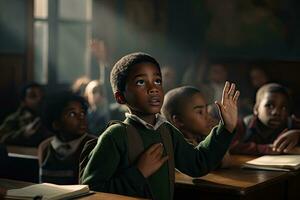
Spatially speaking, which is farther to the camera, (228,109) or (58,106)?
(58,106)

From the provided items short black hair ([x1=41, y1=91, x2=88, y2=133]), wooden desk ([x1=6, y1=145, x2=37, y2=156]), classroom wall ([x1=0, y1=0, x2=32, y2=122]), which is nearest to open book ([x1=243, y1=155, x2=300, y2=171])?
short black hair ([x1=41, y1=91, x2=88, y2=133])

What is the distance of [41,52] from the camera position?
740 centimetres

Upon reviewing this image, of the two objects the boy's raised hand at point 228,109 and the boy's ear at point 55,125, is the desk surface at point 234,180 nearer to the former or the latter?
the boy's raised hand at point 228,109

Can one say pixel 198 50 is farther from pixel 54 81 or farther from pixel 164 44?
pixel 54 81

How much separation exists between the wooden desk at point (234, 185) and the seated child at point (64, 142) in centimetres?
70

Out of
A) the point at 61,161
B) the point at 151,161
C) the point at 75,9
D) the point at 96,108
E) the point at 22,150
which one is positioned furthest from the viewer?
the point at 75,9

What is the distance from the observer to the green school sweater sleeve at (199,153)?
8.05 ft

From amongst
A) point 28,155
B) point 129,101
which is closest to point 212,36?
point 28,155

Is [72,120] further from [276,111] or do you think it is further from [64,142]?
[276,111]

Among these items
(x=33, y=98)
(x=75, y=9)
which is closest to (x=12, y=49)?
(x=75, y=9)

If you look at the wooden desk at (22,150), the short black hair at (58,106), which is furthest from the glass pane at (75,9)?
the short black hair at (58,106)

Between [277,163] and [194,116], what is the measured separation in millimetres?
435

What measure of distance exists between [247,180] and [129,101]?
2.19 feet

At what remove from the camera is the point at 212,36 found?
7.72 meters
